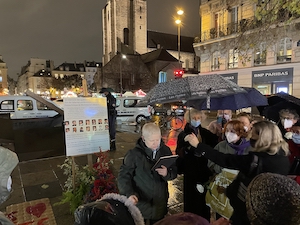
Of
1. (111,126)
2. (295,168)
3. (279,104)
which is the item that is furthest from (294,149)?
(111,126)

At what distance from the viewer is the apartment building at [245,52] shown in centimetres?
1645

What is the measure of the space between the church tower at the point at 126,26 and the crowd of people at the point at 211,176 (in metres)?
56.9

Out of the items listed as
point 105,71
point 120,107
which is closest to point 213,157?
point 120,107

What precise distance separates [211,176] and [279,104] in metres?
1.97

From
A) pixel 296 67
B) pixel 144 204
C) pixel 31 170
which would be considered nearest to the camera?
pixel 144 204

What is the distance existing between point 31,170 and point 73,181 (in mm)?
2923

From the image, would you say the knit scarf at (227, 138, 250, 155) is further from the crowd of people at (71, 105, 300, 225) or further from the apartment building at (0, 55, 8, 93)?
the apartment building at (0, 55, 8, 93)

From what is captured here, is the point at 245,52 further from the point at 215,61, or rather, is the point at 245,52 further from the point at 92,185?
the point at 92,185

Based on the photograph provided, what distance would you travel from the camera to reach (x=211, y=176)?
307cm

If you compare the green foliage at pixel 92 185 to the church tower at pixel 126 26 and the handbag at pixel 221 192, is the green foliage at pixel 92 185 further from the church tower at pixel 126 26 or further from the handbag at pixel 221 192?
the church tower at pixel 126 26

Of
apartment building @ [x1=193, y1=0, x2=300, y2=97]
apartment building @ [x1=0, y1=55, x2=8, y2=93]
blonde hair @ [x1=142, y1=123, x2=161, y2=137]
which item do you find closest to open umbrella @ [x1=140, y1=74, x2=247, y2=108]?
blonde hair @ [x1=142, y1=123, x2=161, y2=137]

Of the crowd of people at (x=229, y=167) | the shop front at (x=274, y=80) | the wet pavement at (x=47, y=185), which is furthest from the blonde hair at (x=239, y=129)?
the shop front at (x=274, y=80)

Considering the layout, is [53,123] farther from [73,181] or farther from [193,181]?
[193,181]

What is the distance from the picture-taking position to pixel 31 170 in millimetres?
5953
